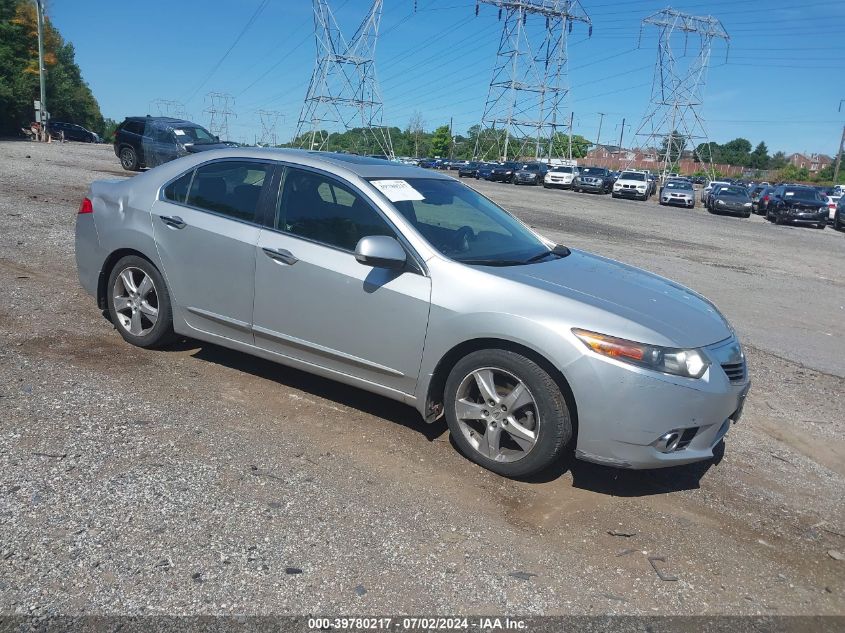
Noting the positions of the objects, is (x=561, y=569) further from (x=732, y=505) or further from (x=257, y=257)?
(x=257, y=257)

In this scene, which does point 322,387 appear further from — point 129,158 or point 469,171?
point 469,171

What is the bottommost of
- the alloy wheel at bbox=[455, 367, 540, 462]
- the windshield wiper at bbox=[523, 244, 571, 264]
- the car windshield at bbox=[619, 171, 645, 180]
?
the alloy wheel at bbox=[455, 367, 540, 462]

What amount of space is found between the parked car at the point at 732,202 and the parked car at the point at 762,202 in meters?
0.99

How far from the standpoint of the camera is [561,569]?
3.19m

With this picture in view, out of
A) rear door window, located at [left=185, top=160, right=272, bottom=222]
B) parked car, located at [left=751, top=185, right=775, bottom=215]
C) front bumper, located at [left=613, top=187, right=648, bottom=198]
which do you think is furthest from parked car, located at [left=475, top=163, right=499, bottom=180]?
rear door window, located at [left=185, top=160, right=272, bottom=222]

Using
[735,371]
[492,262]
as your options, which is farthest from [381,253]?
[735,371]

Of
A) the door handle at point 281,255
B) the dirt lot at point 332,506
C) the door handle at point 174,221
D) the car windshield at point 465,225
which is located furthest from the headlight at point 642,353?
the door handle at point 174,221

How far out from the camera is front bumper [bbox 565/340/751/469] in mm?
3605

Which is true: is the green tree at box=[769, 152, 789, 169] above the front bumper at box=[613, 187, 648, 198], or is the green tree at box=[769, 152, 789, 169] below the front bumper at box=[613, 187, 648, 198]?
above

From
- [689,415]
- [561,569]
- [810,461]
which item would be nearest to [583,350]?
[689,415]

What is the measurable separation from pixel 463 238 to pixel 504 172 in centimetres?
5051

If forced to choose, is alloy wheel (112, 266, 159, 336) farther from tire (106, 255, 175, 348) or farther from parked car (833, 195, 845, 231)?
parked car (833, 195, 845, 231)

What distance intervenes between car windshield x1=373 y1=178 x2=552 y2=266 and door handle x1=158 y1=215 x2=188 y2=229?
59.0 inches

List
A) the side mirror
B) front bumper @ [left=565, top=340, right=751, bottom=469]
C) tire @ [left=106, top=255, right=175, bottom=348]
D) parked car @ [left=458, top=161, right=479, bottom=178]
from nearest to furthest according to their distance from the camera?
front bumper @ [left=565, top=340, right=751, bottom=469], the side mirror, tire @ [left=106, top=255, right=175, bottom=348], parked car @ [left=458, top=161, right=479, bottom=178]
